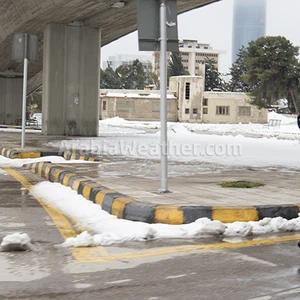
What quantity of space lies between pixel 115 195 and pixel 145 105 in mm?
56899

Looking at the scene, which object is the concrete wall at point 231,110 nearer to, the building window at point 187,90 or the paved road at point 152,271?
the building window at point 187,90

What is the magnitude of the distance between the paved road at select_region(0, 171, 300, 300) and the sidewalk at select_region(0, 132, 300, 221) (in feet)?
2.53

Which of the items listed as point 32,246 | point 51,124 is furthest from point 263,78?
point 32,246

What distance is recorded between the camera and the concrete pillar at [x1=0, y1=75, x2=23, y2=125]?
40.6 meters

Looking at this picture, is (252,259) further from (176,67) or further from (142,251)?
(176,67)

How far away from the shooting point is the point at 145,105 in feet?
207

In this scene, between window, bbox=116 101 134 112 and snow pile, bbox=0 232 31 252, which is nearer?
snow pile, bbox=0 232 31 252

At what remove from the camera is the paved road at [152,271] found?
3.54 metres

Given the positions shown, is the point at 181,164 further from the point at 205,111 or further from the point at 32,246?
the point at 205,111

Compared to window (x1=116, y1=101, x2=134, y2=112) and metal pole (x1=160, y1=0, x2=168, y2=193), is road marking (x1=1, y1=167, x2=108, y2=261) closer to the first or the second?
metal pole (x1=160, y1=0, x2=168, y2=193)

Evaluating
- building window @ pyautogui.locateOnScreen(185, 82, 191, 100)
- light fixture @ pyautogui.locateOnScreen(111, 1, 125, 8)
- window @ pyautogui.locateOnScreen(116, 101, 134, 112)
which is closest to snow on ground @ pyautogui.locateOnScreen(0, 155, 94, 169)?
light fixture @ pyautogui.locateOnScreen(111, 1, 125, 8)

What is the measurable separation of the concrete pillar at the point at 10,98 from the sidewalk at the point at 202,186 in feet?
98.4

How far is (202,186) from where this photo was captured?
7867 mm

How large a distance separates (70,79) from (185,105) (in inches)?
1504
